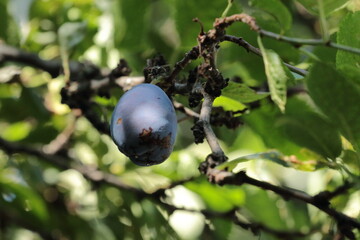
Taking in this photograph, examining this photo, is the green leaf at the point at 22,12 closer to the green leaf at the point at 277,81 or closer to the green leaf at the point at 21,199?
the green leaf at the point at 21,199

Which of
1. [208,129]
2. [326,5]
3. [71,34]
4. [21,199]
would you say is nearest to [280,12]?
[326,5]

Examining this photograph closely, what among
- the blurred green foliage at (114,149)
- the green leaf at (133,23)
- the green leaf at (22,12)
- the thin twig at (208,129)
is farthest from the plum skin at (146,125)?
the green leaf at (22,12)

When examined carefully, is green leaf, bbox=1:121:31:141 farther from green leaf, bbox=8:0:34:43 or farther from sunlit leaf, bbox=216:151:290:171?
sunlit leaf, bbox=216:151:290:171

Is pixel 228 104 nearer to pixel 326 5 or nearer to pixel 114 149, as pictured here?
pixel 326 5

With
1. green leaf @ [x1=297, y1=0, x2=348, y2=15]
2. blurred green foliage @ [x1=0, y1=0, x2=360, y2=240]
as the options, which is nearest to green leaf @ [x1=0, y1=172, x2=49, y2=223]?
blurred green foliage @ [x1=0, y1=0, x2=360, y2=240]

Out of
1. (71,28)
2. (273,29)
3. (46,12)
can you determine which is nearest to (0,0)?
(46,12)

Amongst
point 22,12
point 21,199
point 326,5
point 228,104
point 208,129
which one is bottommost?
point 21,199
